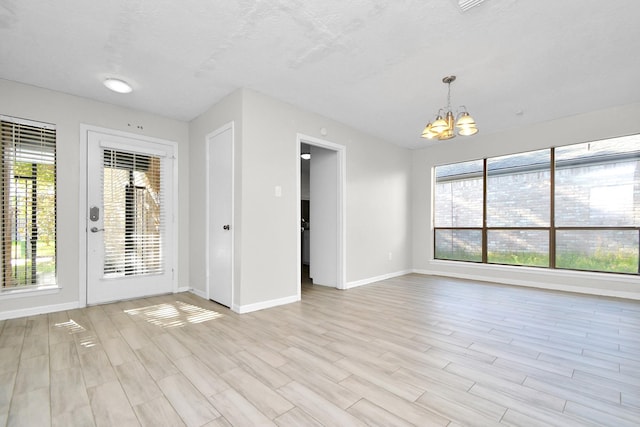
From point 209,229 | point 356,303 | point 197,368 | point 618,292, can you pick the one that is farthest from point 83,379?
point 618,292

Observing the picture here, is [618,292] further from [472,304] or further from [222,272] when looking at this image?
[222,272]

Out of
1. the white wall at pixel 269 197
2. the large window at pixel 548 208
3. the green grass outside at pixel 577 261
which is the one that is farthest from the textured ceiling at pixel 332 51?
the green grass outside at pixel 577 261

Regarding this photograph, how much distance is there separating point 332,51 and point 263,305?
2830mm

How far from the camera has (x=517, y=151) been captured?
4.82 m

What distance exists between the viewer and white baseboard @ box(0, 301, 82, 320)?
3020 millimetres

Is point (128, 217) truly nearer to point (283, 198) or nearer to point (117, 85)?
point (117, 85)

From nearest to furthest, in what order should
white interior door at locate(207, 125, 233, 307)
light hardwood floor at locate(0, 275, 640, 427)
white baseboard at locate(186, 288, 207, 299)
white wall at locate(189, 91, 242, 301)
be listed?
light hardwood floor at locate(0, 275, 640, 427), white wall at locate(189, 91, 242, 301), white interior door at locate(207, 125, 233, 307), white baseboard at locate(186, 288, 207, 299)

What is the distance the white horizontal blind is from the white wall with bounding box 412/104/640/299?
4.78 meters

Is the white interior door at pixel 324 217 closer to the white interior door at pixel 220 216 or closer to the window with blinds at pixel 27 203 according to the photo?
the white interior door at pixel 220 216

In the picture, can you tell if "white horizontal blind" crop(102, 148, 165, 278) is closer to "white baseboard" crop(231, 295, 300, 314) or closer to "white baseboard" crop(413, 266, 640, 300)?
"white baseboard" crop(231, 295, 300, 314)

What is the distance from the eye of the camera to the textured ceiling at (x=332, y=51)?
2.13m

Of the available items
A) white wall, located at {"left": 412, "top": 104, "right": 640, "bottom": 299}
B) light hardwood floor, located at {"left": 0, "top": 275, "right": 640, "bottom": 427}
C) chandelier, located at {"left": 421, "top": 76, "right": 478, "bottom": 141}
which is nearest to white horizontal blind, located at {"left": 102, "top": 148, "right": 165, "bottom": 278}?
light hardwood floor, located at {"left": 0, "top": 275, "right": 640, "bottom": 427}

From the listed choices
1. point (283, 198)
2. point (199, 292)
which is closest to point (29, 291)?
point (199, 292)

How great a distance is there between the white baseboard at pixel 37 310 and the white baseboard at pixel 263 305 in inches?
76.2
